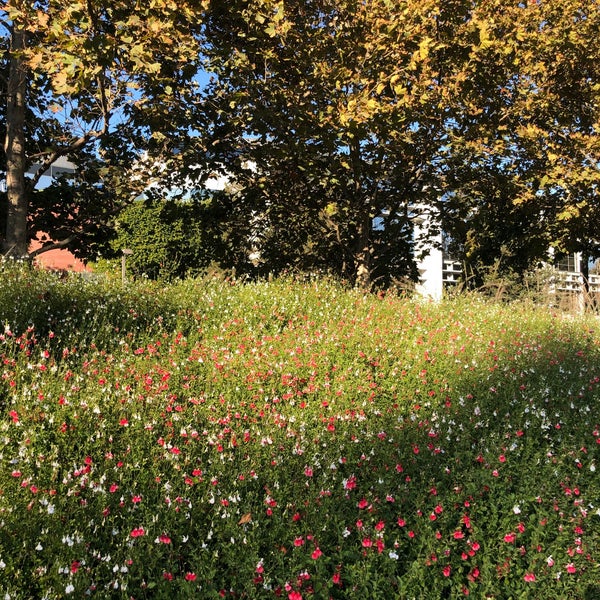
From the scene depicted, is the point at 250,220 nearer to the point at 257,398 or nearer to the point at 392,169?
the point at 392,169

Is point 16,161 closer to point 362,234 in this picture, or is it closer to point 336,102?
point 336,102

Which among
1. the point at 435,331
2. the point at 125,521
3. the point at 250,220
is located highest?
the point at 250,220

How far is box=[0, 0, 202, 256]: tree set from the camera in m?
7.25

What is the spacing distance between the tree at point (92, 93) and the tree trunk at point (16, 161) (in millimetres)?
18

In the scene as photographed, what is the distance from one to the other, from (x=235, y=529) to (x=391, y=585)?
0.91m

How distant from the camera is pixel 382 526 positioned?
314 centimetres

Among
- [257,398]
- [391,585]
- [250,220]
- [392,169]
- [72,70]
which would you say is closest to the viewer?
[391,585]

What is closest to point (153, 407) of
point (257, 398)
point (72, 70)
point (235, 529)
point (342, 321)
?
point (257, 398)

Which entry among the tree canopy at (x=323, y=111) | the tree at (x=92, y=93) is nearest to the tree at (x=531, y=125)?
the tree canopy at (x=323, y=111)

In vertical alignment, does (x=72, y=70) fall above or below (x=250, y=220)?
above

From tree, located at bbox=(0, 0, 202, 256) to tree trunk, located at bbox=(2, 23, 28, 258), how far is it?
0.7 inches

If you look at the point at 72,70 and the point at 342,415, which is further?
the point at 72,70

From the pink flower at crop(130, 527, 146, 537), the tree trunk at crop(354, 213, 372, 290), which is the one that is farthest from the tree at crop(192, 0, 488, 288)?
the pink flower at crop(130, 527, 146, 537)

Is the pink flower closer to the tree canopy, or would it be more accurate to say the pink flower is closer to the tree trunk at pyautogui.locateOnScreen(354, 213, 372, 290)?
the tree canopy
